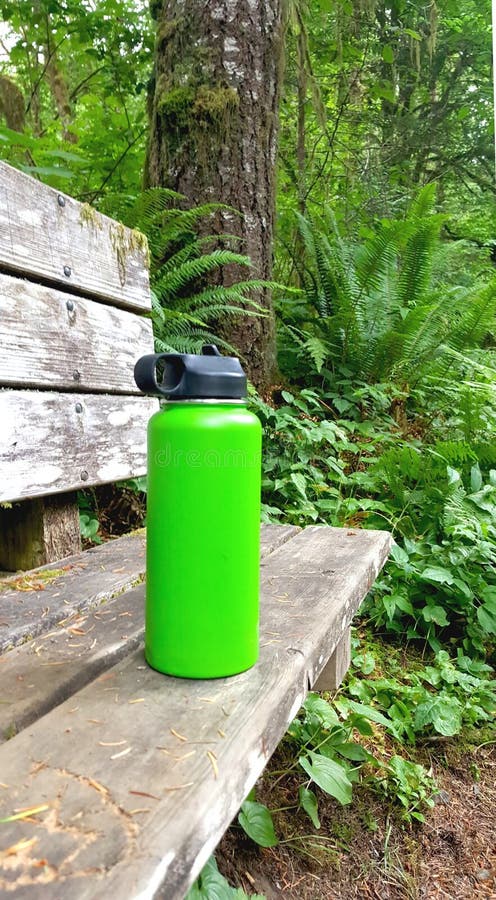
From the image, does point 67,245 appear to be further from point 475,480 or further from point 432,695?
point 475,480

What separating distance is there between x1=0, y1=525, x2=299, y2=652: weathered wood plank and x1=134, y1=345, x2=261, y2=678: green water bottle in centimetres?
32

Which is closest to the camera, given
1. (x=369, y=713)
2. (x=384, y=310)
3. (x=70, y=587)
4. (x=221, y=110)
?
(x=70, y=587)

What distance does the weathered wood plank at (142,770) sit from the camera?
0.48 m

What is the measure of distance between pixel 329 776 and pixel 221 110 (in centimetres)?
307

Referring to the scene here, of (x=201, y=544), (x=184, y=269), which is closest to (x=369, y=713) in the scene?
(x=201, y=544)

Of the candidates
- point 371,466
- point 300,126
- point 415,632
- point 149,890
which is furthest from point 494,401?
point 300,126

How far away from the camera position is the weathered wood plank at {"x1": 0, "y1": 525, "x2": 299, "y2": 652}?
1.05m

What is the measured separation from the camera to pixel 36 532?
155cm

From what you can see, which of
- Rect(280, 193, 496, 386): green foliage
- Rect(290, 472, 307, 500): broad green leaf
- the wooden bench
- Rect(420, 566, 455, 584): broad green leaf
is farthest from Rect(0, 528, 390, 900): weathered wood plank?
Rect(280, 193, 496, 386): green foliage

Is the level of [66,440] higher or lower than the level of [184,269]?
lower

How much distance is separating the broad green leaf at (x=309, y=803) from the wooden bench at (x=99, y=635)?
325 millimetres

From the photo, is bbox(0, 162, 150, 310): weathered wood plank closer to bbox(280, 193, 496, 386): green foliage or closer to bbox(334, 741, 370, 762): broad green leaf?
bbox(334, 741, 370, 762): broad green leaf

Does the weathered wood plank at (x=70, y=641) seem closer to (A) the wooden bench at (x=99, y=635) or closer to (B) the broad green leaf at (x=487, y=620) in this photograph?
(A) the wooden bench at (x=99, y=635)

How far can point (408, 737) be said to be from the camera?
6.39 feet
